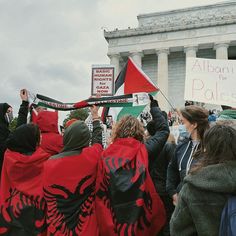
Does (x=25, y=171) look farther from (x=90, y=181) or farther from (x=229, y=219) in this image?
(x=229, y=219)

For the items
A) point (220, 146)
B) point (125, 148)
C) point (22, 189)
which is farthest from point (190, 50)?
point (220, 146)

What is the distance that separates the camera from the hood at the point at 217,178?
2328mm

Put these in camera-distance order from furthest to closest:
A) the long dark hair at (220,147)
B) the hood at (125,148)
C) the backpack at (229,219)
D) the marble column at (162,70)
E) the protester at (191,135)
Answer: the marble column at (162,70)
the protester at (191,135)
the hood at (125,148)
the long dark hair at (220,147)
the backpack at (229,219)

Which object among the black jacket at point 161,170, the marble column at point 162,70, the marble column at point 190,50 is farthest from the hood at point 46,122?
the marble column at point 190,50

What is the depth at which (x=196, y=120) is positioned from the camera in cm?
399

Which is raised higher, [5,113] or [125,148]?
[5,113]

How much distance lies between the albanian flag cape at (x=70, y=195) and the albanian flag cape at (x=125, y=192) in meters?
0.11

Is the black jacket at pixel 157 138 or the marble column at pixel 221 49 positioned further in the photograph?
the marble column at pixel 221 49

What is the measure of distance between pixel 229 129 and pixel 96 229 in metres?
1.78

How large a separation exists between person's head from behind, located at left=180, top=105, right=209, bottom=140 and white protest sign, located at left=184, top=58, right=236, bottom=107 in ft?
6.34

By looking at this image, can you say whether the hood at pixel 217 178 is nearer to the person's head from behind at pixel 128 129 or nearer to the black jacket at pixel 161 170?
the person's head from behind at pixel 128 129

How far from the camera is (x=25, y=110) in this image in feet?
15.2

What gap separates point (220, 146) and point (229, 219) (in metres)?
0.52

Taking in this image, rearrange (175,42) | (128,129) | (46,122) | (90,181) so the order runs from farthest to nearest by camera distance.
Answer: (175,42)
(46,122)
(128,129)
(90,181)
